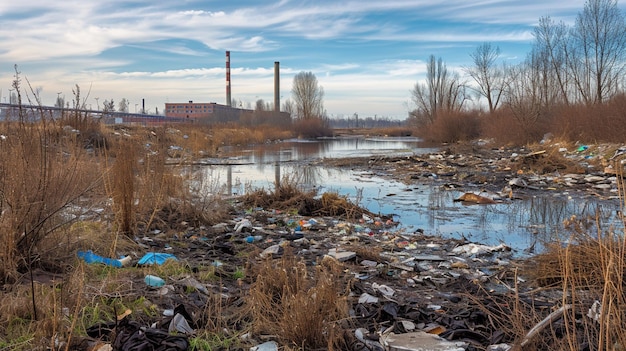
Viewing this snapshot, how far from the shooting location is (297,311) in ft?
9.37

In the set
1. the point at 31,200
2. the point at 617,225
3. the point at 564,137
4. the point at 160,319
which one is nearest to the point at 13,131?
the point at 31,200

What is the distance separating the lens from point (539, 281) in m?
4.36

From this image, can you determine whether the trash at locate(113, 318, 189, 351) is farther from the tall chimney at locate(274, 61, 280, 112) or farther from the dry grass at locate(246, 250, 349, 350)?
the tall chimney at locate(274, 61, 280, 112)

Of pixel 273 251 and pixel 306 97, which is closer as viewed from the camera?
pixel 273 251

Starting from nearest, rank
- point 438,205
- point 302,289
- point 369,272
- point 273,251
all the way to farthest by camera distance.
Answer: point 302,289
point 369,272
point 273,251
point 438,205

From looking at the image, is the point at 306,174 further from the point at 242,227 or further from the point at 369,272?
the point at 369,272

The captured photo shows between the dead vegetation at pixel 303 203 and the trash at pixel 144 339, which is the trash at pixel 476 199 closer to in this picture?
the dead vegetation at pixel 303 203

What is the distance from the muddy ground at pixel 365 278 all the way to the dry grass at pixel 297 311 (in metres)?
0.03

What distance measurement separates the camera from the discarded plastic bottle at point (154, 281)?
3.80m

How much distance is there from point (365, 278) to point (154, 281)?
5.88 feet

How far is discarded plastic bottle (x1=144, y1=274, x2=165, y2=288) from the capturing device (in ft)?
12.5

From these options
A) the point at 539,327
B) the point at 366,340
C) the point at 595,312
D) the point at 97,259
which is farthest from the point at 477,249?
the point at 97,259

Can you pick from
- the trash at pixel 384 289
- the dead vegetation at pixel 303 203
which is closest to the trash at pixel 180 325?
the trash at pixel 384 289

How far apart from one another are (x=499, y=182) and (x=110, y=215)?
9.56 m
